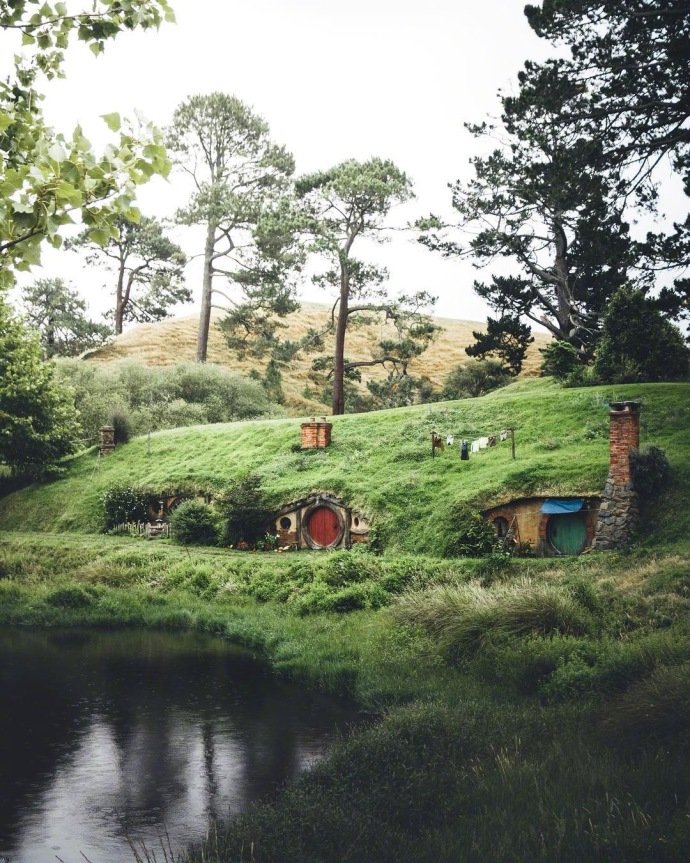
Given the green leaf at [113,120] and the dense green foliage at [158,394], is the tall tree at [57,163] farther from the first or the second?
the dense green foliage at [158,394]

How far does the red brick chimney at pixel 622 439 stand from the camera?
25.9 metres

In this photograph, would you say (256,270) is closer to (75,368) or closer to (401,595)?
(75,368)

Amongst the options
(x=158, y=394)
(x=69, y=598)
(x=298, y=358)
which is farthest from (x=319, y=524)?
(x=298, y=358)

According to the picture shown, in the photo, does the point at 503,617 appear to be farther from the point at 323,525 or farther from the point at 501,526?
the point at 323,525

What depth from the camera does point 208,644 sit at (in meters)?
23.4

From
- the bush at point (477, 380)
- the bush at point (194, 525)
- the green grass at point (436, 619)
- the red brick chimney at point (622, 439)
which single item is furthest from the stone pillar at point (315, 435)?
the bush at point (477, 380)

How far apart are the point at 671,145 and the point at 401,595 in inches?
533

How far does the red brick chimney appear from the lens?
25891 millimetres

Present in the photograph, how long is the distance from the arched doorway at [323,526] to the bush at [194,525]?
4248 mm

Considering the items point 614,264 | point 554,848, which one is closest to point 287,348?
Answer: point 614,264

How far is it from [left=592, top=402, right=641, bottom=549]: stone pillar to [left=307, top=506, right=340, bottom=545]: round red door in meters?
10.6

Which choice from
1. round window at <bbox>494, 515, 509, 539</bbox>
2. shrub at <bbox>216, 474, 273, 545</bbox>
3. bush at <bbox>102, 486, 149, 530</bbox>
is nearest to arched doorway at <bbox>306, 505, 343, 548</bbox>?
shrub at <bbox>216, 474, 273, 545</bbox>

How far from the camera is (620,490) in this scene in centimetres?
2570

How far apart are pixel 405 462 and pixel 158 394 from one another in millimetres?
25797
